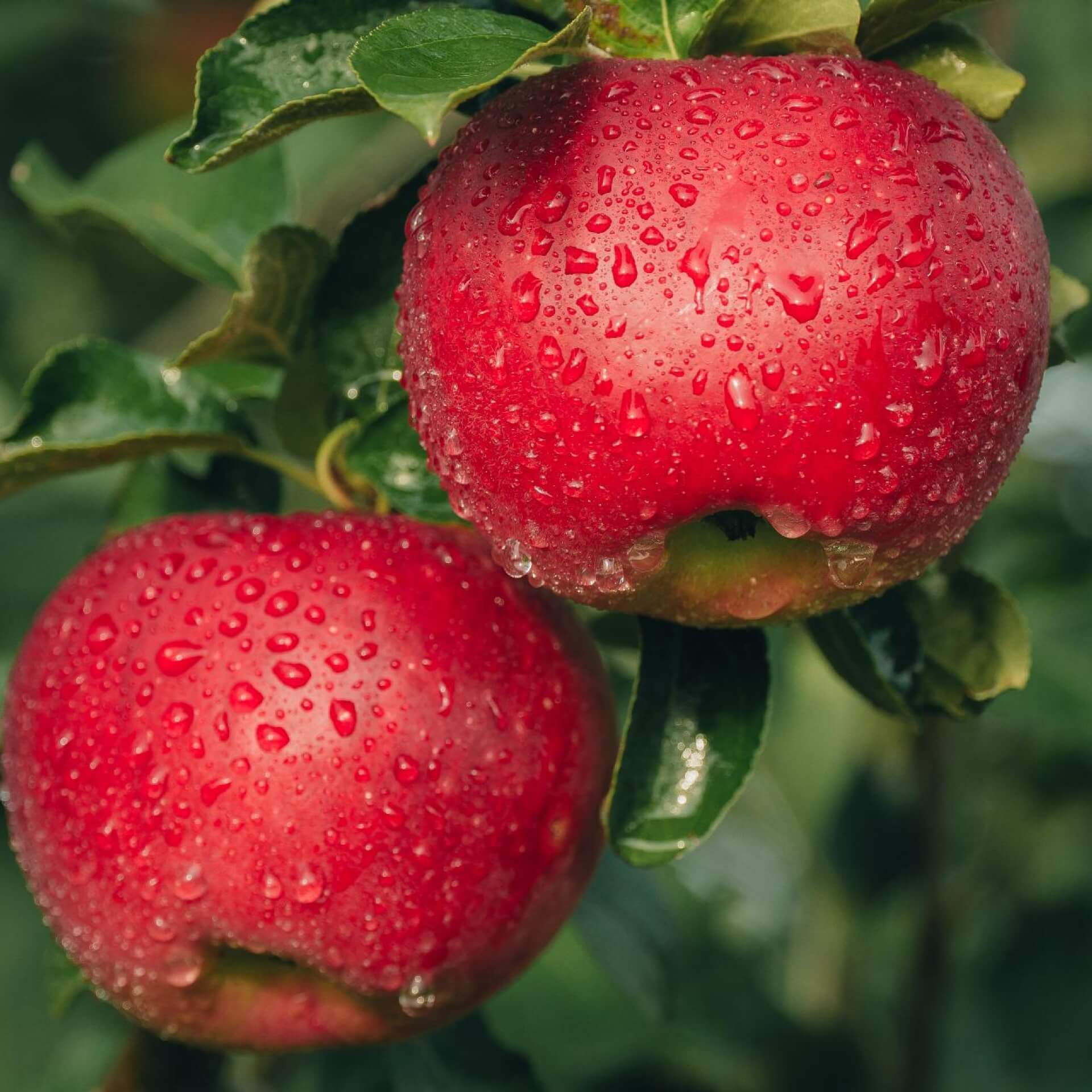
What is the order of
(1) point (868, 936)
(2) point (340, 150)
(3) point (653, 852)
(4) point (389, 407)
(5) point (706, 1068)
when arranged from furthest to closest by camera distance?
(2) point (340, 150)
(1) point (868, 936)
(5) point (706, 1068)
(4) point (389, 407)
(3) point (653, 852)

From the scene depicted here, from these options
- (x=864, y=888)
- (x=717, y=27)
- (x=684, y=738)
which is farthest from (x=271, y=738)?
(x=864, y=888)

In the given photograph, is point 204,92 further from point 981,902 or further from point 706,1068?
point 981,902

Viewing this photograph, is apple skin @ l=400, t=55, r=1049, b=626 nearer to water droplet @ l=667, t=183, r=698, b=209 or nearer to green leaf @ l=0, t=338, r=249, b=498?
water droplet @ l=667, t=183, r=698, b=209

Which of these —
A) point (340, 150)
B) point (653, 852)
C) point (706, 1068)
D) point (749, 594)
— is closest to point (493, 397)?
point (749, 594)

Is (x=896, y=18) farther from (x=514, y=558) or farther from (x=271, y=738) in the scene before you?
(x=271, y=738)

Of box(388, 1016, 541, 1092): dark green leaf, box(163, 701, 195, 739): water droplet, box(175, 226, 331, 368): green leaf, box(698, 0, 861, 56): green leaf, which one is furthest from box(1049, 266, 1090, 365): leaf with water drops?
box(388, 1016, 541, 1092): dark green leaf

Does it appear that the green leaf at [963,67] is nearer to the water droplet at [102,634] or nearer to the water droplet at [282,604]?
the water droplet at [282,604]
